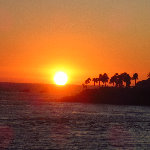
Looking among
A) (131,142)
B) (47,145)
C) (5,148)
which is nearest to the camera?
(5,148)

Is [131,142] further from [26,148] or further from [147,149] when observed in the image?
[26,148]

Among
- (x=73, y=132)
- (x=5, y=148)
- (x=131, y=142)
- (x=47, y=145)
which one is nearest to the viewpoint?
(x=5, y=148)

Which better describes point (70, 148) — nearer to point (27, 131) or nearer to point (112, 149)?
point (112, 149)

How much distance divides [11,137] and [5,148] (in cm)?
1051

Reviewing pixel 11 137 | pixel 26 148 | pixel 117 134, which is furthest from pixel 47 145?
pixel 117 134

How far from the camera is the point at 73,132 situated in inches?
2827

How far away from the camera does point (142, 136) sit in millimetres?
67688

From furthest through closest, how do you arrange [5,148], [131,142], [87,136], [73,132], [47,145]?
[73,132], [87,136], [131,142], [47,145], [5,148]

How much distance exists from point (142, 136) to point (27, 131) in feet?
69.2

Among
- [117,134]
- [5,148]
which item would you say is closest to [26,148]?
[5,148]

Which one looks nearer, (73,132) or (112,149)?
(112,149)

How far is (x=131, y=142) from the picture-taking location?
60.7 metres

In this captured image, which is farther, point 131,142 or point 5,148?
point 131,142

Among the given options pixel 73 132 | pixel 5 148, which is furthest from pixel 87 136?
pixel 5 148
